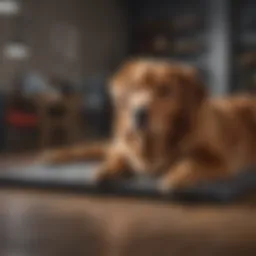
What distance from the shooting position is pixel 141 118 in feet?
5.74

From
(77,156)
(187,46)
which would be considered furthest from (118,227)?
(187,46)

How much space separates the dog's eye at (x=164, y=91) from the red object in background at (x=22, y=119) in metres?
1.47

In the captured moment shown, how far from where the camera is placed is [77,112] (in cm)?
362

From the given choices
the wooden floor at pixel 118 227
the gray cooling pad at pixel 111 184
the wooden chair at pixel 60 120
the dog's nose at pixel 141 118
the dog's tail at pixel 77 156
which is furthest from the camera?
the wooden chair at pixel 60 120

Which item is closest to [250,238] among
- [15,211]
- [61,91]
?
[15,211]

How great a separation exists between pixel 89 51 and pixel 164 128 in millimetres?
2514

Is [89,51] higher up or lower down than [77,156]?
higher up

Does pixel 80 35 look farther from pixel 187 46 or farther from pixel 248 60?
pixel 248 60

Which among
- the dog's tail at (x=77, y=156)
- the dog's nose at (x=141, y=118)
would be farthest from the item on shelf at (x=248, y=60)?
the dog's nose at (x=141, y=118)

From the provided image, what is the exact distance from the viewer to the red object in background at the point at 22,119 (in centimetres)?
309

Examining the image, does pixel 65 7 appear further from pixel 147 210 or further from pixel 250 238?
pixel 250 238

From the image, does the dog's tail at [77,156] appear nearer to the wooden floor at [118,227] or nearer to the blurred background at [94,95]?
the blurred background at [94,95]

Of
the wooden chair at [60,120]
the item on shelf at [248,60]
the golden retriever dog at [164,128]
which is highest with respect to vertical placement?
the item on shelf at [248,60]

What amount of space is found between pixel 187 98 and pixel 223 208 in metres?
0.37
